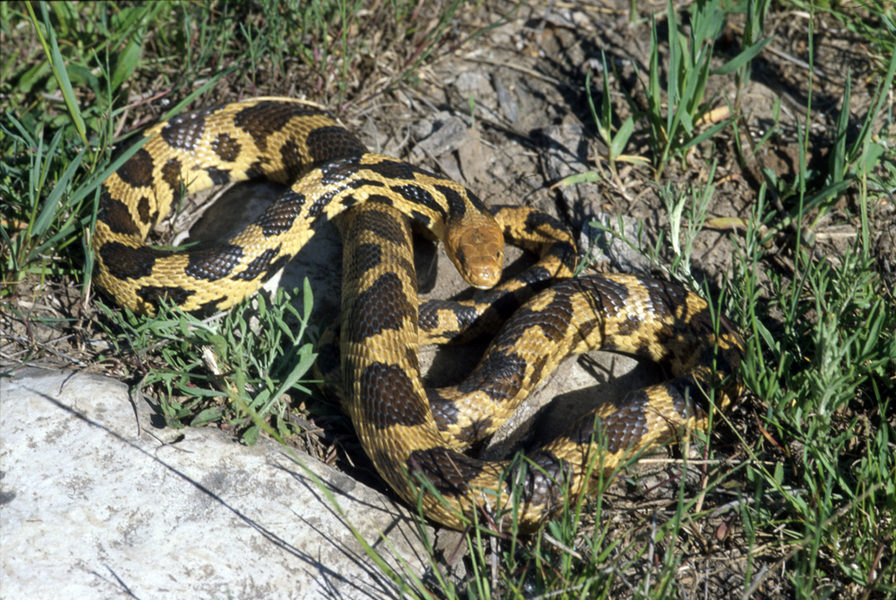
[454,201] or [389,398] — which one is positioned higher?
[454,201]

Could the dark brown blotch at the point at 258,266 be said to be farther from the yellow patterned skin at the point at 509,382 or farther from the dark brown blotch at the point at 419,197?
the dark brown blotch at the point at 419,197

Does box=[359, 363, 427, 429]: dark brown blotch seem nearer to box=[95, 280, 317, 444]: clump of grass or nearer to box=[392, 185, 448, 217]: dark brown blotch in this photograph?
box=[95, 280, 317, 444]: clump of grass

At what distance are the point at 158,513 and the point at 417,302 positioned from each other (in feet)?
6.80

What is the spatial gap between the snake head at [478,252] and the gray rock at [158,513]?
1711 millimetres

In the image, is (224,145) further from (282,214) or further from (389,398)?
(389,398)

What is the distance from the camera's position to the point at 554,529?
125 inches

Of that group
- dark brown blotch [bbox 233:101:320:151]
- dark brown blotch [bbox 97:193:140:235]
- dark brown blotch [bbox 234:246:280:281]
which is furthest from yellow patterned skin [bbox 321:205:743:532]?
dark brown blotch [bbox 97:193:140:235]

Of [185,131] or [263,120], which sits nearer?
[185,131]

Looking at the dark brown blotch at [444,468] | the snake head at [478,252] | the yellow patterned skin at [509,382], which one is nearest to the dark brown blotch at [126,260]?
the yellow patterned skin at [509,382]

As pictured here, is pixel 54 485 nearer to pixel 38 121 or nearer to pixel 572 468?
pixel 572 468

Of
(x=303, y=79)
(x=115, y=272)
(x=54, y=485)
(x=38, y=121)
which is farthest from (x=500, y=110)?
(x=54, y=485)

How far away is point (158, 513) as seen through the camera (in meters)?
3.36

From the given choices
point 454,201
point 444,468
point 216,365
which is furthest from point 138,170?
point 444,468

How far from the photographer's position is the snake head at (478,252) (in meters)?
4.68
